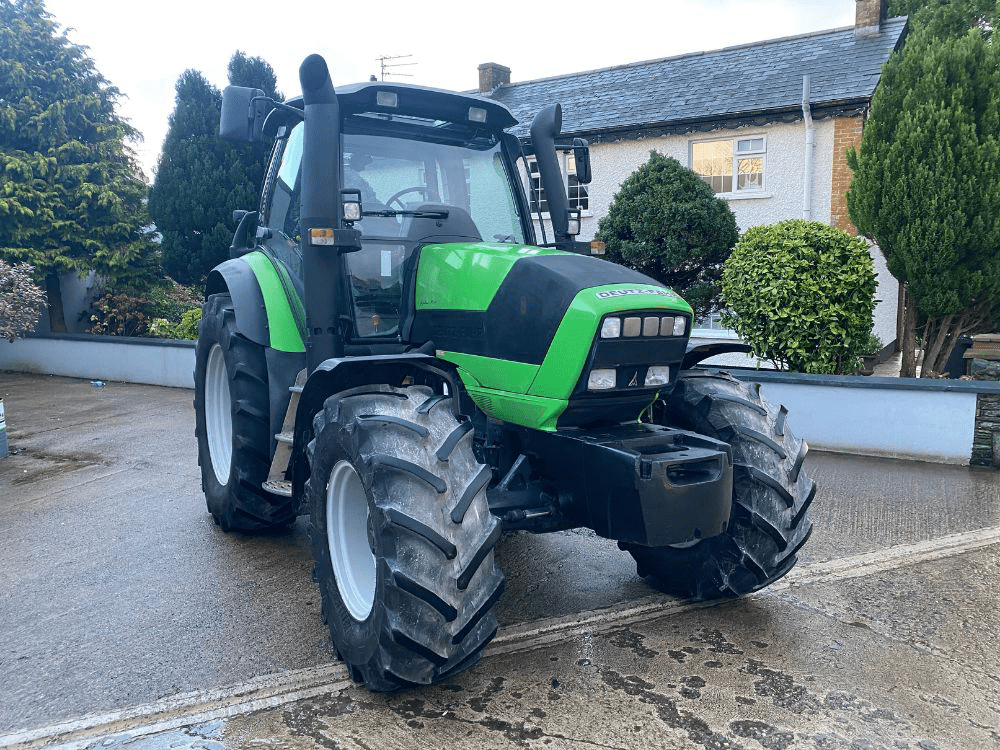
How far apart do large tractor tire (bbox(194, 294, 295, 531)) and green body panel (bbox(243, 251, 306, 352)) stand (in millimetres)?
360

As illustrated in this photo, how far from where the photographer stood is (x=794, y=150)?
51.1 ft

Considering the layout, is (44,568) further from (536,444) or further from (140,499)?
(536,444)

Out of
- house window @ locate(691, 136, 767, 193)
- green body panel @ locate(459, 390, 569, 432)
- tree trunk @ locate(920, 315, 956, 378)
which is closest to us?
green body panel @ locate(459, 390, 569, 432)

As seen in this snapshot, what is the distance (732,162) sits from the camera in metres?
16.4

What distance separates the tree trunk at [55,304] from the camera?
16359 millimetres

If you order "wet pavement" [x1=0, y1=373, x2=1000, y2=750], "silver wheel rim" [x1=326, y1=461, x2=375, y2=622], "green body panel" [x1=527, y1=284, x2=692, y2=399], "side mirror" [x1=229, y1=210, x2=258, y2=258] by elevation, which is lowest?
"wet pavement" [x1=0, y1=373, x2=1000, y2=750]

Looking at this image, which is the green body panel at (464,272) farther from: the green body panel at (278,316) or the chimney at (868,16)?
the chimney at (868,16)

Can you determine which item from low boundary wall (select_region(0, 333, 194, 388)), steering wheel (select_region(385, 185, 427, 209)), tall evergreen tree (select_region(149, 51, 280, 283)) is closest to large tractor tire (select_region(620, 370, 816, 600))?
steering wheel (select_region(385, 185, 427, 209))

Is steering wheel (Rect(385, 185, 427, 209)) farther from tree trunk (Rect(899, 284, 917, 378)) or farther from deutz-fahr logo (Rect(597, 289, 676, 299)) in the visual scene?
tree trunk (Rect(899, 284, 917, 378))

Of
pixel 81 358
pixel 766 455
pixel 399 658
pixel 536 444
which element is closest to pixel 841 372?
pixel 766 455

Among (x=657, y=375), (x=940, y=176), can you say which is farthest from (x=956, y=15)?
(x=657, y=375)

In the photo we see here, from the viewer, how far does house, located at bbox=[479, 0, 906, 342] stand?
1505 cm

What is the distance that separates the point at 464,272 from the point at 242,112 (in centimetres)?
161

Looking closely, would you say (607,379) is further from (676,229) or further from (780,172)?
(780,172)
